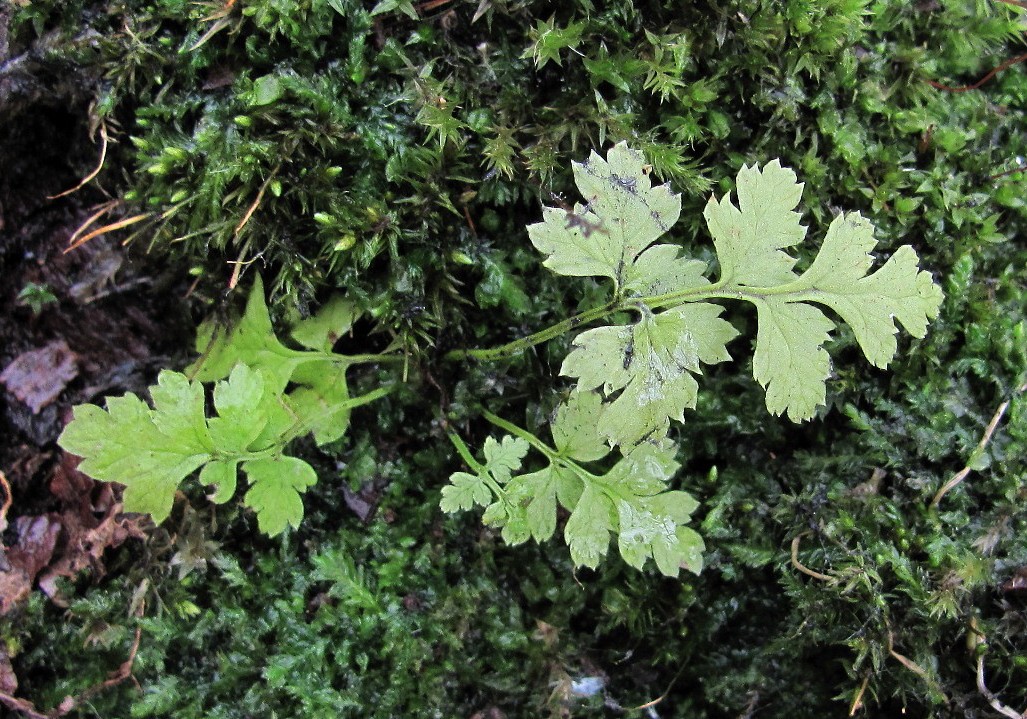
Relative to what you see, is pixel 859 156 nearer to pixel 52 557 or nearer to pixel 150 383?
pixel 150 383

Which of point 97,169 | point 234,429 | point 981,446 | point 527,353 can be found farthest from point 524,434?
point 97,169

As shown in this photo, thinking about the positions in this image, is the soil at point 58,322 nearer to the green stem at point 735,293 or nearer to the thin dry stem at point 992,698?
the green stem at point 735,293

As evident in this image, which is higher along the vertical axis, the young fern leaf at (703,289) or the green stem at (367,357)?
the young fern leaf at (703,289)

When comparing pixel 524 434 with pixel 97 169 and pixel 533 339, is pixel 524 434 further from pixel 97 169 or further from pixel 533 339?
pixel 97 169

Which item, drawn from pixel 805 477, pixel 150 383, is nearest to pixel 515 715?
pixel 805 477

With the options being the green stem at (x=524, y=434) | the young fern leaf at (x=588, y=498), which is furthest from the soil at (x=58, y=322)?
the young fern leaf at (x=588, y=498)

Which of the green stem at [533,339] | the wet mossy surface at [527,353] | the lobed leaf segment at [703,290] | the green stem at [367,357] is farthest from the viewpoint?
the green stem at [367,357]

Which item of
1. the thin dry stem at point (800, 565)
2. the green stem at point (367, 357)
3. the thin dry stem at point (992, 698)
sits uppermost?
the green stem at point (367, 357)

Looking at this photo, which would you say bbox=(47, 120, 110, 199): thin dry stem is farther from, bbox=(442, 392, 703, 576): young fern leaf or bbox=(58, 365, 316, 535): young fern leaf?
bbox=(442, 392, 703, 576): young fern leaf
